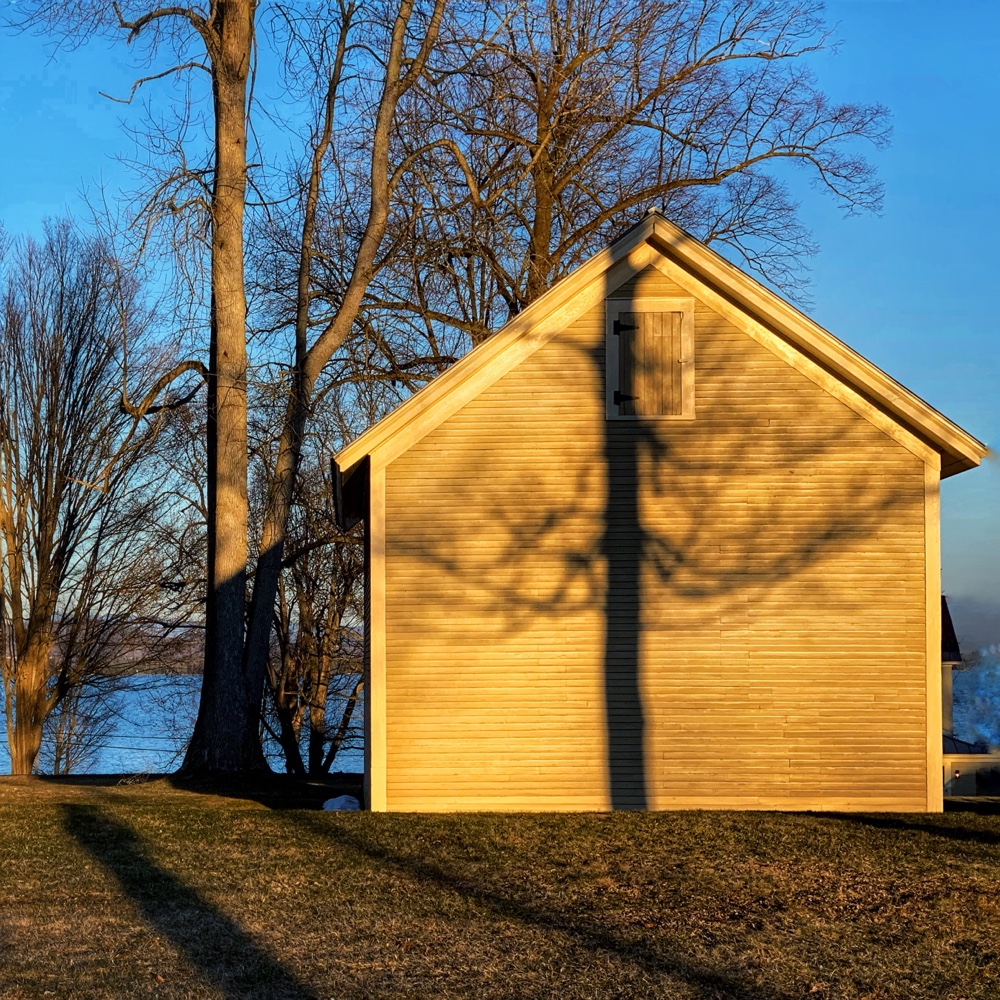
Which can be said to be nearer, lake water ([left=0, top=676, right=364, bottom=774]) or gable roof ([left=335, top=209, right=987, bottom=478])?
gable roof ([left=335, top=209, right=987, bottom=478])

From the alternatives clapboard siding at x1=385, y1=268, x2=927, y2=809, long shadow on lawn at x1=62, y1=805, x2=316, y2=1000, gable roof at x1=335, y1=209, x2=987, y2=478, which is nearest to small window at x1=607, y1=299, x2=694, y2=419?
clapboard siding at x1=385, y1=268, x2=927, y2=809

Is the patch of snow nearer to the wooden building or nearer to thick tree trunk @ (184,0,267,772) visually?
the wooden building

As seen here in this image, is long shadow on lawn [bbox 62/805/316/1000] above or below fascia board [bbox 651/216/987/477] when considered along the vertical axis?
below

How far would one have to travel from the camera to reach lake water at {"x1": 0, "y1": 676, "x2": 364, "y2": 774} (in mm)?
28359

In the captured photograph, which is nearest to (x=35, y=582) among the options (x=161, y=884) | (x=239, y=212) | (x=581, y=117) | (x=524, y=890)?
(x=239, y=212)

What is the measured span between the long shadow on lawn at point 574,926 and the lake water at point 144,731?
18.0 m

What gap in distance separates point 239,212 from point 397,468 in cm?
669

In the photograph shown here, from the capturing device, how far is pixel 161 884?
9.48m

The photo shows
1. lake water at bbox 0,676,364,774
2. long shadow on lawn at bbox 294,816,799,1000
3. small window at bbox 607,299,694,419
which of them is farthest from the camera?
lake water at bbox 0,676,364,774

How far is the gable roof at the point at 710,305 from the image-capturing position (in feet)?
42.4

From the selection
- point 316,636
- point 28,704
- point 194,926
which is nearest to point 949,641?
point 316,636

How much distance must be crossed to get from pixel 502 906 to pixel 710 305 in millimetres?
7264

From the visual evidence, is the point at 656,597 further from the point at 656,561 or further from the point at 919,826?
the point at 919,826

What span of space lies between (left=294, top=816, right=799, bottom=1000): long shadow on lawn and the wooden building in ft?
8.37
